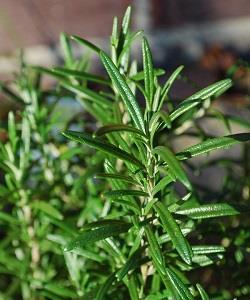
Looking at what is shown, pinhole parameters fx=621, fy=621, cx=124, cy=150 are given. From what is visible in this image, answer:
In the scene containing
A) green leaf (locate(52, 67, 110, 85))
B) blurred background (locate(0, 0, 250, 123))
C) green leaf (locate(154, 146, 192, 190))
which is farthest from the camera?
blurred background (locate(0, 0, 250, 123))

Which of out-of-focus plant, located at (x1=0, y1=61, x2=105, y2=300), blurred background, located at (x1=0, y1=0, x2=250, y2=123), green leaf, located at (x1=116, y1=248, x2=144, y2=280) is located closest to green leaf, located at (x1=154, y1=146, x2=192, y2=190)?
green leaf, located at (x1=116, y1=248, x2=144, y2=280)

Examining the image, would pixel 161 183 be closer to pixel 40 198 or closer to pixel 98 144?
pixel 98 144

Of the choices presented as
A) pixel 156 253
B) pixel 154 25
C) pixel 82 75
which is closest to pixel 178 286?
pixel 156 253

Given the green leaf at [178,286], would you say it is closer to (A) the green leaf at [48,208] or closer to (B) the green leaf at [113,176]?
(B) the green leaf at [113,176]

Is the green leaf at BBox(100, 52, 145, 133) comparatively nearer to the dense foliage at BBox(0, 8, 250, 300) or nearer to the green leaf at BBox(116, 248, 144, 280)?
the dense foliage at BBox(0, 8, 250, 300)

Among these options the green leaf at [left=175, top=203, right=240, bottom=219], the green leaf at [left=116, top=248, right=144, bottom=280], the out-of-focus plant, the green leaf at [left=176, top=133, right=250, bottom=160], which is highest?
the green leaf at [left=176, top=133, right=250, bottom=160]

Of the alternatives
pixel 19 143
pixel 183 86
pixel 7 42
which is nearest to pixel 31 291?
pixel 19 143

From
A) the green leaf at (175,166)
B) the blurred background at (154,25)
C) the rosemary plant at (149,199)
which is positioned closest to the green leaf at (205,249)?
the rosemary plant at (149,199)
